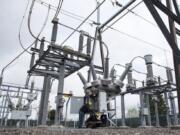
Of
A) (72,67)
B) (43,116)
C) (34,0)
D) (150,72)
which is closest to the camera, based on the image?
(34,0)

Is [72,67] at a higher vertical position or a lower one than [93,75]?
higher

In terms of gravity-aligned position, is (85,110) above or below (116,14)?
below

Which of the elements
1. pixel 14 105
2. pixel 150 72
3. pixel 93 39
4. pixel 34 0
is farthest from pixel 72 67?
pixel 14 105

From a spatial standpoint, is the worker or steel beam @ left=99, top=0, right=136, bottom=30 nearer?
the worker

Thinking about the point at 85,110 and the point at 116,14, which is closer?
the point at 85,110

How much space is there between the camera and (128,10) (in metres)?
7.38

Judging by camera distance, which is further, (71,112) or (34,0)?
(71,112)

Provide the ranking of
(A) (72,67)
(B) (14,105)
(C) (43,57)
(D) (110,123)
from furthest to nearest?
(B) (14,105)
(A) (72,67)
(C) (43,57)
(D) (110,123)

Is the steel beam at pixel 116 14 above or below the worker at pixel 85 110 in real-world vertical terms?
above

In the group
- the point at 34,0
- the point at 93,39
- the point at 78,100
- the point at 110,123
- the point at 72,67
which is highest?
the point at 34,0

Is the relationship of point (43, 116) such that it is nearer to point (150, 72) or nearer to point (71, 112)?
point (71, 112)

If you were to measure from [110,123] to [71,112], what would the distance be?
1933 millimetres

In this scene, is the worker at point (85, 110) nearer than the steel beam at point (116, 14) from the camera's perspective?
Yes

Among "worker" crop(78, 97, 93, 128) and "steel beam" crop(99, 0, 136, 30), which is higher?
"steel beam" crop(99, 0, 136, 30)
